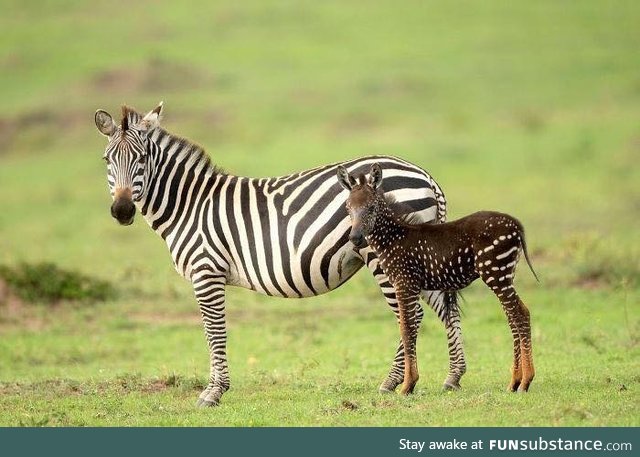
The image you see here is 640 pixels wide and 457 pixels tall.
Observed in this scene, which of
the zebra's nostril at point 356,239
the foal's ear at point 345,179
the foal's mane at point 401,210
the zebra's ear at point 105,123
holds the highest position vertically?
the zebra's ear at point 105,123

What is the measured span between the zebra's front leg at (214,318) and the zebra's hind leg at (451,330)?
1891mm

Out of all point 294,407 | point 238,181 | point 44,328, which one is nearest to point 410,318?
point 294,407

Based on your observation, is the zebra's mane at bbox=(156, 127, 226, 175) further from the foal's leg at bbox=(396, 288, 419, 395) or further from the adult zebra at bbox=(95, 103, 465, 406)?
the foal's leg at bbox=(396, 288, 419, 395)

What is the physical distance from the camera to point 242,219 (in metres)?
11.2

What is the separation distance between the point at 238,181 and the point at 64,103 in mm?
28444

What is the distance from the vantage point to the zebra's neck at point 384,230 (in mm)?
10391

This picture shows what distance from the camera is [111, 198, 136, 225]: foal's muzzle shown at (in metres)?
10.7

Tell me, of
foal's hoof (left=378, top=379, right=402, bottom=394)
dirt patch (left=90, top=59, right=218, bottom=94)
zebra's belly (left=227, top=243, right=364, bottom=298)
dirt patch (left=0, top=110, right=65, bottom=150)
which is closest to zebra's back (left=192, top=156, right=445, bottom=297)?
zebra's belly (left=227, top=243, right=364, bottom=298)

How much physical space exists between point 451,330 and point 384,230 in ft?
4.30

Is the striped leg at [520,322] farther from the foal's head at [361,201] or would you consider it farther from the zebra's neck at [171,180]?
the zebra's neck at [171,180]

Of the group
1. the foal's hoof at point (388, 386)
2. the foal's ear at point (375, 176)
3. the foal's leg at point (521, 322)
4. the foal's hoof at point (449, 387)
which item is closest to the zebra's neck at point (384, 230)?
the foal's ear at point (375, 176)

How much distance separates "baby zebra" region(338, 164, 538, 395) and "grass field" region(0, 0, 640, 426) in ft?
1.62

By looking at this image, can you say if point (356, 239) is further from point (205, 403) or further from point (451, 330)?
point (205, 403)

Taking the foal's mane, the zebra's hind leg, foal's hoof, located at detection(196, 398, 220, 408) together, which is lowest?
foal's hoof, located at detection(196, 398, 220, 408)
